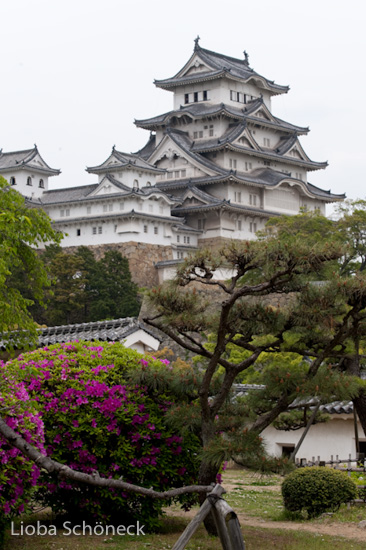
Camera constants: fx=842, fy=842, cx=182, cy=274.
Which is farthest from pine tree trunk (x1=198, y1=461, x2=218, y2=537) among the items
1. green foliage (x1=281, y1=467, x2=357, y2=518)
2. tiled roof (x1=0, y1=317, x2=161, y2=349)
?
tiled roof (x1=0, y1=317, x2=161, y2=349)

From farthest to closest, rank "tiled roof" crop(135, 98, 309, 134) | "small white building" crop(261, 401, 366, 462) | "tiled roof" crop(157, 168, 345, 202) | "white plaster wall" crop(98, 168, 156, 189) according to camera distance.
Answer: "tiled roof" crop(135, 98, 309, 134) → "tiled roof" crop(157, 168, 345, 202) → "white plaster wall" crop(98, 168, 156, 189) → "small white building" crop(261, 401, 366, 462)

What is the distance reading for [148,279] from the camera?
165ft

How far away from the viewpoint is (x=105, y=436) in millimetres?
10156

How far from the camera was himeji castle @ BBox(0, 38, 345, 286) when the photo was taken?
5091cm

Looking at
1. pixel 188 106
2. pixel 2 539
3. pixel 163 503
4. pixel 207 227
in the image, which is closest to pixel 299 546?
pixel 163 503

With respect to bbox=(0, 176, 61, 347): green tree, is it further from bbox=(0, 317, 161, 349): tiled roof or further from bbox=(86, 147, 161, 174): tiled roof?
bbox=(86, 147, 161, 174): tiled roof

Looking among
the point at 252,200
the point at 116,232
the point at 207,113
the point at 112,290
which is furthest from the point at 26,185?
the point at 252,200

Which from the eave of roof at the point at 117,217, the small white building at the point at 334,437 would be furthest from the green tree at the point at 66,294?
the small white building at the point at 334,437

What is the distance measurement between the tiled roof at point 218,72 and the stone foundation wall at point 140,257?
14.5m

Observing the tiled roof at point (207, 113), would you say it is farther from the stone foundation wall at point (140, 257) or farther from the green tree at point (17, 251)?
the green tree at point (17, 251)

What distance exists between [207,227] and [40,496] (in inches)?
1717

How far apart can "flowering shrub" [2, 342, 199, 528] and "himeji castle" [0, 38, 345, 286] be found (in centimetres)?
3761

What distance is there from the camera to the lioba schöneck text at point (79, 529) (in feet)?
33.0

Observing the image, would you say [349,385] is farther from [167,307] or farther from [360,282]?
[167,307]
